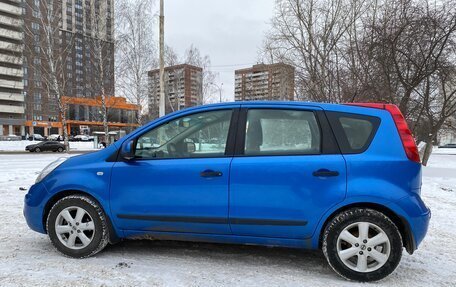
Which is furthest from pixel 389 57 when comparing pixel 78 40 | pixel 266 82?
pixel 78 40

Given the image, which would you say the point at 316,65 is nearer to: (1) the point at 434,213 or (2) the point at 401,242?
(1) the point at 434,213

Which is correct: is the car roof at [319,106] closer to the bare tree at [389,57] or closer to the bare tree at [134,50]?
the bare tree at [389,57]

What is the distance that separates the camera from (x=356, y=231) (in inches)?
131

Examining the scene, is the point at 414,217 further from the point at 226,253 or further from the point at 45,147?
the point at 45,147

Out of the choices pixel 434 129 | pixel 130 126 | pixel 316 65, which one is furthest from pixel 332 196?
pixel 130 126

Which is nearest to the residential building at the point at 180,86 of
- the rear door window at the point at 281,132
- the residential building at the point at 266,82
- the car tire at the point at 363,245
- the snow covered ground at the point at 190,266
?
the residential building at the point at 266,82

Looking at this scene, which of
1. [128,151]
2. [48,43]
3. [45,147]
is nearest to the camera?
[128,151]

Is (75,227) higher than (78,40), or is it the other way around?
(78,40)

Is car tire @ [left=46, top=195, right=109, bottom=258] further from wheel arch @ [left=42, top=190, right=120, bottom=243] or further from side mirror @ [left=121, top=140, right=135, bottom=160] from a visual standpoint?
side mirror @ [left=121, top=140, right=135, bottom=160]

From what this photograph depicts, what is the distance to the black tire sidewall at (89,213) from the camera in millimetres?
3811

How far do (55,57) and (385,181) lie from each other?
29.6 meters

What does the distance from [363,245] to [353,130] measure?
1104 mm

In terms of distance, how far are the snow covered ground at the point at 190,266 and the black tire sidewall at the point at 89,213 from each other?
10 cm

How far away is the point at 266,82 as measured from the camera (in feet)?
111
